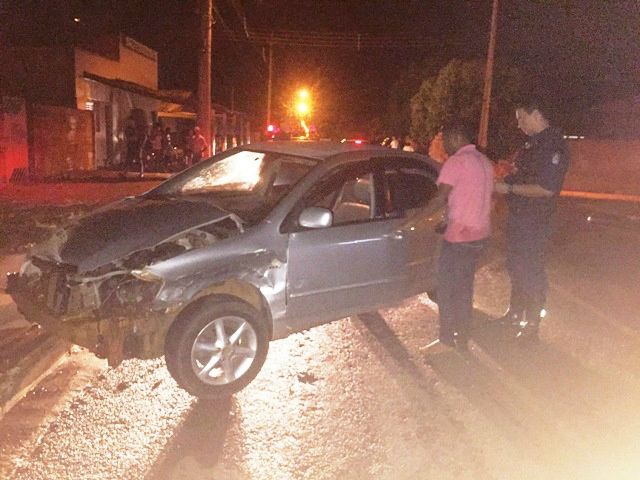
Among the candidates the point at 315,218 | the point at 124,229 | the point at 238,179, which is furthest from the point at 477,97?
the point at 124,229

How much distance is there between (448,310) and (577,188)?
76.5 ft

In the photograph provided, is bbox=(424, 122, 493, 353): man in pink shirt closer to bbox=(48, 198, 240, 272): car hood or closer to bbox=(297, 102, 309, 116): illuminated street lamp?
bbox=(48, 198, 240, 272): car hood

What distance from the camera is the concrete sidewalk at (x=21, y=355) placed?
4418mm

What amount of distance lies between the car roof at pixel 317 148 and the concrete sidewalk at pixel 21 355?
7.67ft

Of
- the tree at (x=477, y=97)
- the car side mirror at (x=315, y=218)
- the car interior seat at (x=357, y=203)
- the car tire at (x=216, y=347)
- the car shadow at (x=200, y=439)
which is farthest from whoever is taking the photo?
the tree at (x=477, y=97)

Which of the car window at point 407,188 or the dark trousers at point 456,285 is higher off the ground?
the car window at point 407,188

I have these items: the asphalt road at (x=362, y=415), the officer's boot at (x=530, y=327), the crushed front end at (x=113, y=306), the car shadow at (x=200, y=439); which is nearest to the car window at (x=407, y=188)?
the asphalt road at (x=362, y=415)

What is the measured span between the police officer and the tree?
2612 cm

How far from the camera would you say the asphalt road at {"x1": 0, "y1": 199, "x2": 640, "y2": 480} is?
368 centimetres

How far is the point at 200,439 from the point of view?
12.9 ft

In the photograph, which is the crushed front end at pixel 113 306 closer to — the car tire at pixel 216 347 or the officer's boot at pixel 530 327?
the car tire at pixel 216 347

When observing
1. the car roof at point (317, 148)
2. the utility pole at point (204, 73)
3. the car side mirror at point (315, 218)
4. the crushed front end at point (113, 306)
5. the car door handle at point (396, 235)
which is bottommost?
the crushed front end at point (113, 306)

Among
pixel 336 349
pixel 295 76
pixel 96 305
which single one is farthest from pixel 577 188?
pixel 295 76

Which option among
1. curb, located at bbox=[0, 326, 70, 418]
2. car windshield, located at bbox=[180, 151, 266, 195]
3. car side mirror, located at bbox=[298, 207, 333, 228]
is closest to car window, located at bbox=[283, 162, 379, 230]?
car side mirror, located at bbox=[298, 207, 333, 228]
